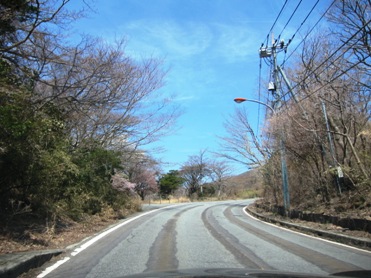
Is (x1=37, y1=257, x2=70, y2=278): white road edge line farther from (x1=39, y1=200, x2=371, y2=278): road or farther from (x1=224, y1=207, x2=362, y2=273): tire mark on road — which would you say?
(x1=224, y1=207, x2=362, y2=273): tire mark on road

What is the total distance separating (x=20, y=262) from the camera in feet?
24.6

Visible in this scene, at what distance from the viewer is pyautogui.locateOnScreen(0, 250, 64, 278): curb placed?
6949 millimetres

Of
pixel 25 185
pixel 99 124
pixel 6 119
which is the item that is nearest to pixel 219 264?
pixel 6 119

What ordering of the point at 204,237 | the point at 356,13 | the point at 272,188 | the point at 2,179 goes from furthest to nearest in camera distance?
the point at 272,188 → the point at 356,13 → the point at 204,237 → the point at 2,179

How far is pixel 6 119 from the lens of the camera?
31.8 ft

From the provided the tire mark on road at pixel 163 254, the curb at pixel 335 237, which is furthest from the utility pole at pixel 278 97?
the tire mark on road at pixel 163 254

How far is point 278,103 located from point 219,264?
15426mm

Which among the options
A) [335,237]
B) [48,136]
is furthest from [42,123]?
[335,237]

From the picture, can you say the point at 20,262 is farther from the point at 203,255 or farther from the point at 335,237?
the point at 335,237

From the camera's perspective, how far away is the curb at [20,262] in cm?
695

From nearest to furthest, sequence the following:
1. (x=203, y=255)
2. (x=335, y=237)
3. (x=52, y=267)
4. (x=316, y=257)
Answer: (x=52, y=267) < (x=316, y=257) < (x=203, y=255) < (x=335, y=237)

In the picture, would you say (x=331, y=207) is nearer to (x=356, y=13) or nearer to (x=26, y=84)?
(x=356, y=13)

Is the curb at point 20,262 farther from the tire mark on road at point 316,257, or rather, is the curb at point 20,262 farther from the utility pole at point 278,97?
the utility pole at point 278,97

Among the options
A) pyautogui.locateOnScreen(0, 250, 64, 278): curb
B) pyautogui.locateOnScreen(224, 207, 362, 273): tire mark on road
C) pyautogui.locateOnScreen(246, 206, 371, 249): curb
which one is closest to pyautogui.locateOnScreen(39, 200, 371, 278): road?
pyautogui.locateOnScreen(224, 207, 362, 273): tire mark on road
